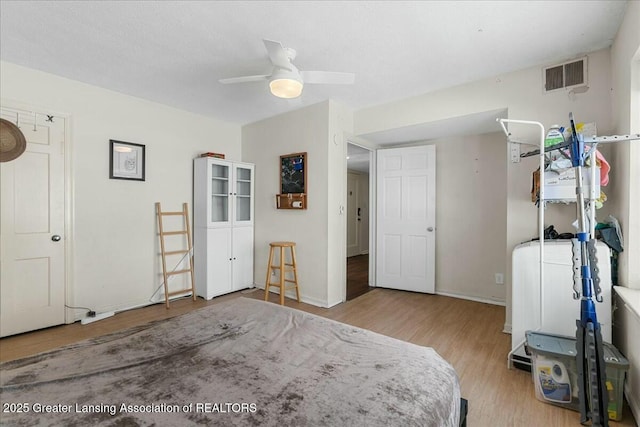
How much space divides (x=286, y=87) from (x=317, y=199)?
171 centimetres

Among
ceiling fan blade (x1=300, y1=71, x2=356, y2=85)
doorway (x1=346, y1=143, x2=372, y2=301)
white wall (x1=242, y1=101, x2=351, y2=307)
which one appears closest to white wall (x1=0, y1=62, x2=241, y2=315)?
white wall (x1=242, y1=101, x2=351, y2=307)

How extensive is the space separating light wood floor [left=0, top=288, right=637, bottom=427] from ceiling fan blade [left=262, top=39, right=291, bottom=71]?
96.7 inches

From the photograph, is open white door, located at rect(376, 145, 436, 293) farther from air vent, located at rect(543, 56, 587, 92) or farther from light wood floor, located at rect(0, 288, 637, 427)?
air vent, located at rect(543, 56, 587, 92)

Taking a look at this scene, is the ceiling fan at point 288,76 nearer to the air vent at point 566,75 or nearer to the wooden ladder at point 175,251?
the air vent at point 566,75

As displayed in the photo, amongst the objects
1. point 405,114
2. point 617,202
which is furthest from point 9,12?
point 617,202

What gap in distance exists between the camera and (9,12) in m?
1.95

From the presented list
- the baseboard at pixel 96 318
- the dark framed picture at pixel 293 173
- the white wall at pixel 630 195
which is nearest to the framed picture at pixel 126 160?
the baseboard at pixel 96 318

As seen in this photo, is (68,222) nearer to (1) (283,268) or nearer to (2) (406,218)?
(1) (283,268)

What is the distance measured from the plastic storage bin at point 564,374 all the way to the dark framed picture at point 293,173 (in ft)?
8.98

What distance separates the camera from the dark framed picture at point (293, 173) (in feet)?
12.2

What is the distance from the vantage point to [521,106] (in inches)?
107

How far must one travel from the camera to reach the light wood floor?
173cm

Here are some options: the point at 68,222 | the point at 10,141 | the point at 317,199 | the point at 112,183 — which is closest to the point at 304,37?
the point at 317,199

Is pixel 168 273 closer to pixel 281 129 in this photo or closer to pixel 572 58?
pixel 281 129
